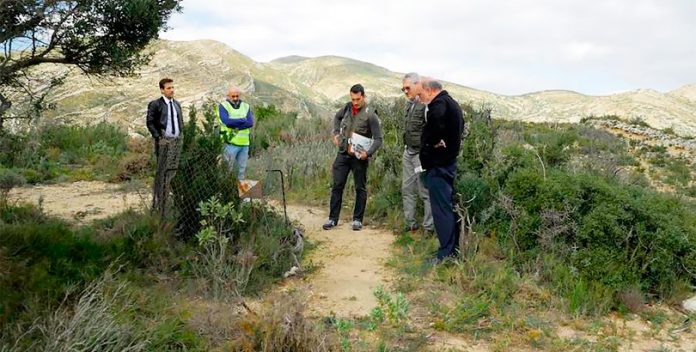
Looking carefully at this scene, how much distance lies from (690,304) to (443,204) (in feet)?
8.00

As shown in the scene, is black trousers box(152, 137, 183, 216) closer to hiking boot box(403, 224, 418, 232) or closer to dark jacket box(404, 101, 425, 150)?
dark jacket box(404, 101, 425, 150)

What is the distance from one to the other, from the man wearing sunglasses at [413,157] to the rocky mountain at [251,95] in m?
2.98

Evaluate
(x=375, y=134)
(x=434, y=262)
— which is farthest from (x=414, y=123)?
(x=434, y=262)

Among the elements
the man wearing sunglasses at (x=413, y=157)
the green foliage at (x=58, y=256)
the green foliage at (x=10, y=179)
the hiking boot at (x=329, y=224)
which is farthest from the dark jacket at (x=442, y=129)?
the green foliage at (x=10, y=179)

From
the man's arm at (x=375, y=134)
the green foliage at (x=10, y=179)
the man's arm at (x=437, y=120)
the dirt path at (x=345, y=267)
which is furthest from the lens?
the green foliage at (x=10, y=179)

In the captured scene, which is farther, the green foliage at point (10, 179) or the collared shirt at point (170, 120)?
the green foliage at point (10, 179)

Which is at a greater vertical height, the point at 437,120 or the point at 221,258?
the point at 437,120

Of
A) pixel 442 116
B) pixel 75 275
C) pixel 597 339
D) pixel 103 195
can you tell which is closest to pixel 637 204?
pixel 597 339

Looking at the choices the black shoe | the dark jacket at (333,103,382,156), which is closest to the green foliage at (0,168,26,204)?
the dark jacket at (333,103,382,156)

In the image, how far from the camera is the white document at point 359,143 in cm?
676

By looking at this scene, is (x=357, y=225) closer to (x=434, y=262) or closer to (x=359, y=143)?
(x=359, y=143)

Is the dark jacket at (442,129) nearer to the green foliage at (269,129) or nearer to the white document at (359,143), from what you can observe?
the white document at (359,143)

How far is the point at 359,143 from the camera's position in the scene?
678 centimetres

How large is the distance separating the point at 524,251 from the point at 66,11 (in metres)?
5.23
